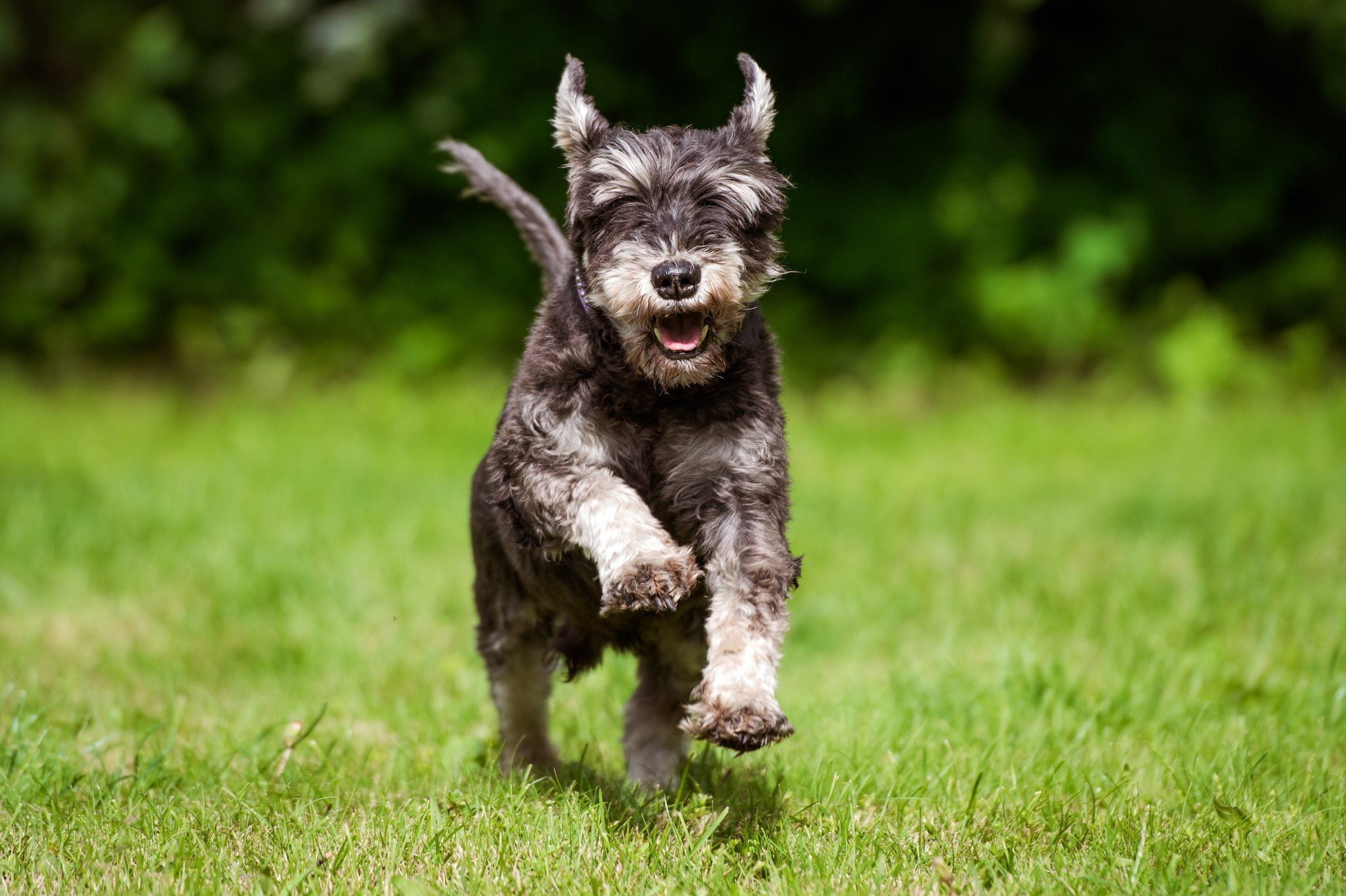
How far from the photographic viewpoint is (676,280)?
311 cm

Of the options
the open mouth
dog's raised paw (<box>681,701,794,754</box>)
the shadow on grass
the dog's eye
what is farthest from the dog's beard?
the shadow on grass

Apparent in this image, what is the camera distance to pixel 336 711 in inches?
185

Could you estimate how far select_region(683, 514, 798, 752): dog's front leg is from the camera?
117 inches

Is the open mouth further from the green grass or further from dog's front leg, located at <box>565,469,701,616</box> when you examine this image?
the green grass

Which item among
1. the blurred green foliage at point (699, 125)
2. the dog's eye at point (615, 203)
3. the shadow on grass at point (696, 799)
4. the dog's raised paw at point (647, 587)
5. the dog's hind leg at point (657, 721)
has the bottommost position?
the shadow on grass at point (696, 799)

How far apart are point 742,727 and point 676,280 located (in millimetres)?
1023

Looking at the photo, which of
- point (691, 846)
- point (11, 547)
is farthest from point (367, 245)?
point (691, 846)

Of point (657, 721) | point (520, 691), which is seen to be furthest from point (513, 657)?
point (657, 721)

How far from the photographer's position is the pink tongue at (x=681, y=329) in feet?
10.5

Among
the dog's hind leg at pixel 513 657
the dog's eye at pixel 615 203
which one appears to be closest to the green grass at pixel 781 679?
the dog's hind leg at pixel 513 657

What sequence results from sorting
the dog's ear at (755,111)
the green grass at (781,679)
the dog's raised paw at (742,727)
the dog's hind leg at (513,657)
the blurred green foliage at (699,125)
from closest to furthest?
the dog's raised paw at (742,727) < the green grass at (781,679) < the dog's ear at (755,111) < the dog's hind leg at (513,657) < the blurred green foliage at (699,125)

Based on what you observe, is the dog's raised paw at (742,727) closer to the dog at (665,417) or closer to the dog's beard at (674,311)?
the dog at (665,417)

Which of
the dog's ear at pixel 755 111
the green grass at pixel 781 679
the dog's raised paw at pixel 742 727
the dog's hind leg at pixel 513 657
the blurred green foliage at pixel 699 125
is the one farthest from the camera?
the blurred green foliage at pixel 699 125

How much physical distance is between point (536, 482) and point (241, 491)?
5.01 meters
